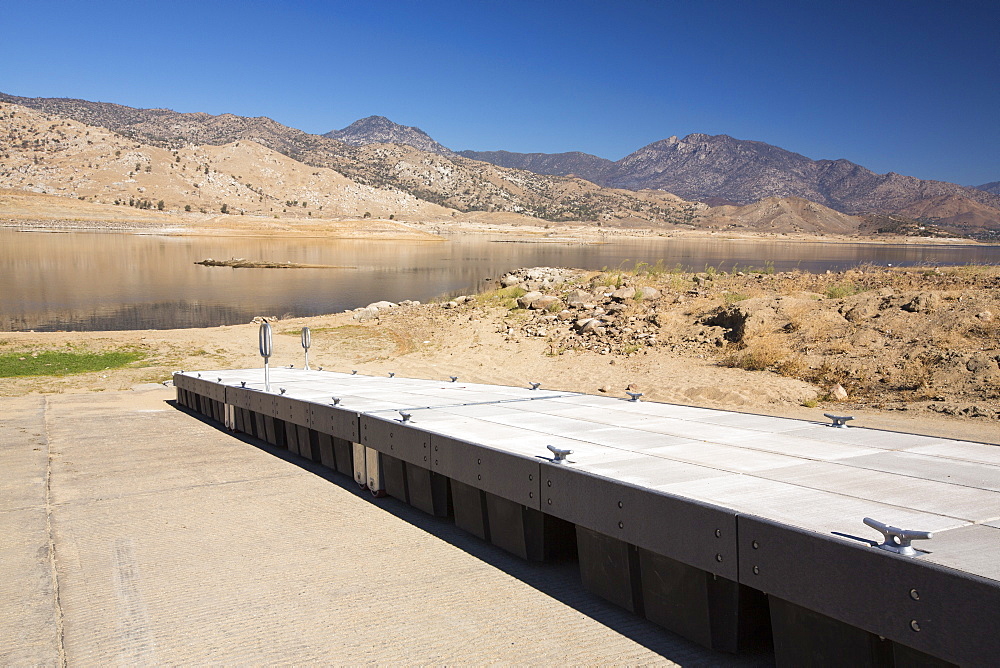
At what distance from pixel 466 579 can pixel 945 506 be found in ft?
8.92

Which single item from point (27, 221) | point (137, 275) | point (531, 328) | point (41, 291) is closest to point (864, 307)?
point (531, 328)

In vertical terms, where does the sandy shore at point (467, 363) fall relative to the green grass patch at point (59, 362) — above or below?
below

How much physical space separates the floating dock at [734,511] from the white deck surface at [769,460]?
2 cm

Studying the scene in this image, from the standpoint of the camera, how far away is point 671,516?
369cm

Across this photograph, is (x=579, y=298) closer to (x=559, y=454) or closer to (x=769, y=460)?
(x=769, y=460)

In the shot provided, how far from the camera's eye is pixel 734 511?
3.41 meters

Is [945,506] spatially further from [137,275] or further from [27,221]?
[27,221]

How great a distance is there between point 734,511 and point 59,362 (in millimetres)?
16612

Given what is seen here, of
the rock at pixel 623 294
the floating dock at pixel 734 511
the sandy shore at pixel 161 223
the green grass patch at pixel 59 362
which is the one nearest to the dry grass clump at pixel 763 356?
the rock at pixel 623 294

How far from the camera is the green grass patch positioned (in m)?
15.3

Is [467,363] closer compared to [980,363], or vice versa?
[980,363]

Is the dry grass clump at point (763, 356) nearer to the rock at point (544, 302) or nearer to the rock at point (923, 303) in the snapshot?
the rock at point (923, 303)

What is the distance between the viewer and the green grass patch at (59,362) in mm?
15328

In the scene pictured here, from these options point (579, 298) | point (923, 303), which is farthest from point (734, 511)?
point (579, 298)
